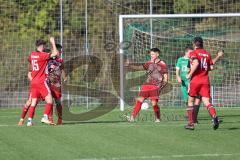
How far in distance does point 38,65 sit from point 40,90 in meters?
0.62

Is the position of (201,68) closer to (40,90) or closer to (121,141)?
(121,141)

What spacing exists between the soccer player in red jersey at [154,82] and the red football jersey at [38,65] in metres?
2.75

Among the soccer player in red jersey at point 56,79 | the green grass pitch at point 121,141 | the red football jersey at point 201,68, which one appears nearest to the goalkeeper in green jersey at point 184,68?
the green grass pitch at point 121,141

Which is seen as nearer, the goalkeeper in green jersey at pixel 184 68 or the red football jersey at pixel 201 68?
the red football jersey at pixel 201 68

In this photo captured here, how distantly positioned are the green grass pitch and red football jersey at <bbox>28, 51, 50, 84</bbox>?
1.13 meters

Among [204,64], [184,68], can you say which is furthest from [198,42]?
[184,68]

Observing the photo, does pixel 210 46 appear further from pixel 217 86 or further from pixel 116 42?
pixel 116 42

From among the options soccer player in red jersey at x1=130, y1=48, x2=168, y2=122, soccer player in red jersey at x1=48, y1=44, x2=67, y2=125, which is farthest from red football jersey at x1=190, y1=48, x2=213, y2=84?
soccer player in red jersey at x1=48, y1=44, x2=67, y2=125

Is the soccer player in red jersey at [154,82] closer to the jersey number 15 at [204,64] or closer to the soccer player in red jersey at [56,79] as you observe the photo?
the soccer player in red jersey at [56,79]

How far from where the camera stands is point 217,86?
26453 millimetres

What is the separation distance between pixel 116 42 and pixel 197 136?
14136 millimetres

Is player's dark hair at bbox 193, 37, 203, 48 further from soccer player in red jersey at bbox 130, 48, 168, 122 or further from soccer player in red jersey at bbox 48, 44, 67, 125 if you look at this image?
soccer player in red jersey at bbox 48, 44, 67, 125

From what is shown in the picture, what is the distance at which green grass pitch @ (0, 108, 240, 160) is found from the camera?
40.2 ft

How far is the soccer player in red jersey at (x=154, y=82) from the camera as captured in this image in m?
19.0
